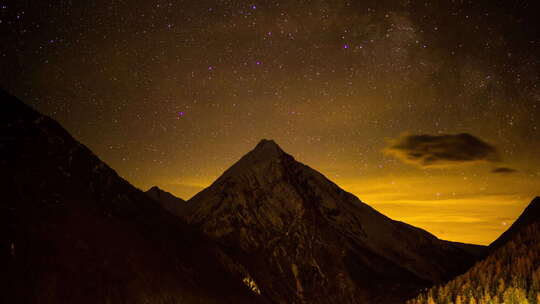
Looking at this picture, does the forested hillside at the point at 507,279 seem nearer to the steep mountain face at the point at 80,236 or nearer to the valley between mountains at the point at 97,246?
the valley between mountains at the point at 97,246

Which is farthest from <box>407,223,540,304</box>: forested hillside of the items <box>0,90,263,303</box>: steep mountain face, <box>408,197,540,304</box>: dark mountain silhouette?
<box>0,90,263,303</box>: steep mountain face

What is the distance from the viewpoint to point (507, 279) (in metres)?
88.2

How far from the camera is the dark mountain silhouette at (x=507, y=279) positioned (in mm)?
77062

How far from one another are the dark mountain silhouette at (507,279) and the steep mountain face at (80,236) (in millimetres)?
75869

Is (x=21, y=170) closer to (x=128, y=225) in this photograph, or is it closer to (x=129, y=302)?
(x=128, y=225)

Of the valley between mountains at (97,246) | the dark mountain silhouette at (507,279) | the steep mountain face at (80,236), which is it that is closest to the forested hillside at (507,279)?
the dark mountain silhouette at (507,279)

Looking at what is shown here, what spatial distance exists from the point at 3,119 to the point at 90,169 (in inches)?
1273

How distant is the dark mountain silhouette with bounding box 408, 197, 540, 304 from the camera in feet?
253

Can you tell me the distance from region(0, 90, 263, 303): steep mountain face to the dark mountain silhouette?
2987 inches

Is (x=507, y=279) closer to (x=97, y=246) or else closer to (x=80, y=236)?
(x=97, y=246)

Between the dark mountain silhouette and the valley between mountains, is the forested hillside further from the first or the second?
the valley between mountains

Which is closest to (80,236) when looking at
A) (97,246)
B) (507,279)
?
(97,246)

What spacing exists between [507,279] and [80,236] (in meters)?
107

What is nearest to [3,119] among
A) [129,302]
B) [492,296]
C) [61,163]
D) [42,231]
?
[61,163]
